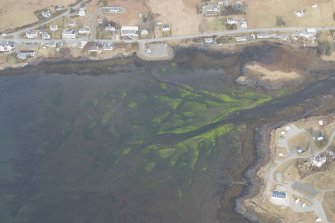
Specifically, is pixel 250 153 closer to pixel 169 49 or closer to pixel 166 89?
pixel 166 89

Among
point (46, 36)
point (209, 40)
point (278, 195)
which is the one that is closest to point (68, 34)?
point (46, 36)

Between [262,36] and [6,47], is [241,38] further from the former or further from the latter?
[6,47]

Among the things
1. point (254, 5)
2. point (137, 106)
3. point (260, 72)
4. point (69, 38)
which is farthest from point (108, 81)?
point (254, 5)

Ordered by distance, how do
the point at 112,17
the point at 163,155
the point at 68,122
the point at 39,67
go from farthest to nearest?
the point at 112,17 < the point at 39,67 < the point at 68,122 < the point at 163,155

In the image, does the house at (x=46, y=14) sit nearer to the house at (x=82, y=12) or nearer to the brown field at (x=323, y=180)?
the house at (x=82, y=12)

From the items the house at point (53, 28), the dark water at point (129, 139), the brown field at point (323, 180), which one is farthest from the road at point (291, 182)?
the house at point (53, 28)

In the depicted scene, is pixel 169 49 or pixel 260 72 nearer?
pixel 260 72

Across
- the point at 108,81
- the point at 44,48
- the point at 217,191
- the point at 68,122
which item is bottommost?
the point at 217,191
